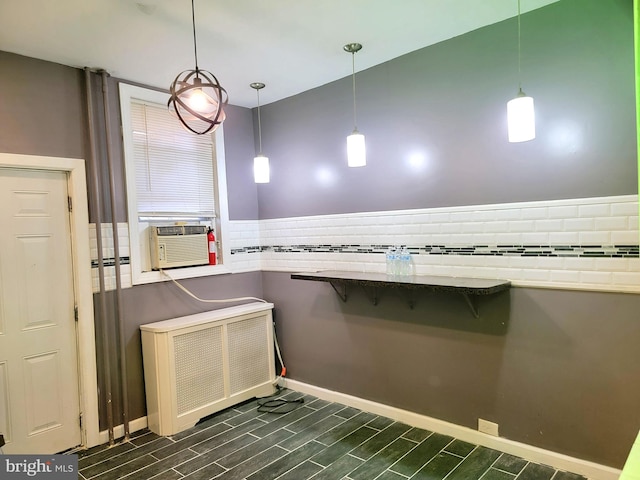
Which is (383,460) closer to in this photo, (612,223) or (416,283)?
(416,283)

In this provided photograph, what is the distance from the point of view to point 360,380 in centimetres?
337

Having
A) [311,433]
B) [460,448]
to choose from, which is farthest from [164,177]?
[460,448]

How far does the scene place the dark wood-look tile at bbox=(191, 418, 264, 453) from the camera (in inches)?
113

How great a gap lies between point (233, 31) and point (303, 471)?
2696 mm

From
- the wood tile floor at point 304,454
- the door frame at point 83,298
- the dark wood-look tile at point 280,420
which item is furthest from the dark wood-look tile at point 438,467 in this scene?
the door frame at point 83,298

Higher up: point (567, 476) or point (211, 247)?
point (211, 247)

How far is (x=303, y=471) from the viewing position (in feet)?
8.27

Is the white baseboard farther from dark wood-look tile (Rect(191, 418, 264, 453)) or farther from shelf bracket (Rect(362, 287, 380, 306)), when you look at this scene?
shelf bracket (Rect(362, 287, 380, 306))

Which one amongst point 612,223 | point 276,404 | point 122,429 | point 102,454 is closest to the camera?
point 612,223

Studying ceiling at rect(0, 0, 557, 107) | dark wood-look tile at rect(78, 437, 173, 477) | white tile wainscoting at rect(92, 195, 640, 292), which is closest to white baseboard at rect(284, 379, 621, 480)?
white tile wainscoting at rect(92, 195, 640, 292)

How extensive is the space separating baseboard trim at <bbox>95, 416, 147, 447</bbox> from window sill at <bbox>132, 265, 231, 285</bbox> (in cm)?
105

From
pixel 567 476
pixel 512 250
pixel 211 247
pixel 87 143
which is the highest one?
pixel 87 143

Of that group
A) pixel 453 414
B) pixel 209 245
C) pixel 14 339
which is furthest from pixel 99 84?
pixel 453 414

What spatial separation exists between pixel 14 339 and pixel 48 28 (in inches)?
75.7
